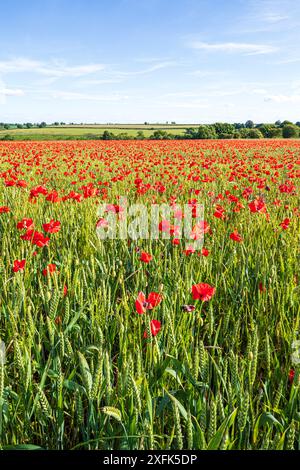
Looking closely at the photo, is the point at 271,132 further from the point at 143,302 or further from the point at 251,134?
the point at 143,302

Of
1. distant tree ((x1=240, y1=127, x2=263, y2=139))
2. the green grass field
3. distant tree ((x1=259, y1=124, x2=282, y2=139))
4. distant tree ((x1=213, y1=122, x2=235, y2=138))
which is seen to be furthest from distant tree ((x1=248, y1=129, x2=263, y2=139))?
the green grass field

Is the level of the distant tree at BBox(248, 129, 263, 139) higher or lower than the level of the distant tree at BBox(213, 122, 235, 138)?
lower

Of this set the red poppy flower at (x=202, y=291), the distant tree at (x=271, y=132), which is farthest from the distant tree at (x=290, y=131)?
the red poppy flower at (x=202, y=291)

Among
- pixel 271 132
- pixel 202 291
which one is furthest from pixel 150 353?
pixel 271 132

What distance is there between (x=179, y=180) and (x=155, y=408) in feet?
21.1

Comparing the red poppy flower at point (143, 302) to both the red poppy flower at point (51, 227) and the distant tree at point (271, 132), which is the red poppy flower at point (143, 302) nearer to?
the red poppy flower at point (51, 227)

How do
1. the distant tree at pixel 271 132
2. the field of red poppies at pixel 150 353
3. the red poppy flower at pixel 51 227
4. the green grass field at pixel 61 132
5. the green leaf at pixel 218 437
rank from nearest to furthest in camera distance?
the green leaf at pixel 218 437 → the field of red poppies at pixel 150 353 → the red poppy flower at pixel 51 227 → the green grass field at pixel 61 132 → the distant tree at pixel 271 132

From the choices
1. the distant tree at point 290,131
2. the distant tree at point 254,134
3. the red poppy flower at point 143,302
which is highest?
the distant tree at point 290,131

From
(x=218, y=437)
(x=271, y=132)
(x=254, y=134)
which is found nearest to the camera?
(x=218, y=437)

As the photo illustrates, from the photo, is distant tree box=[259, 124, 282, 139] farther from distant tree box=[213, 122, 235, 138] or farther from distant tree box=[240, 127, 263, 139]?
distant tree box=[240, 127, 263, 139]

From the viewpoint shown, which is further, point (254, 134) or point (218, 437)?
point (254, 134)
